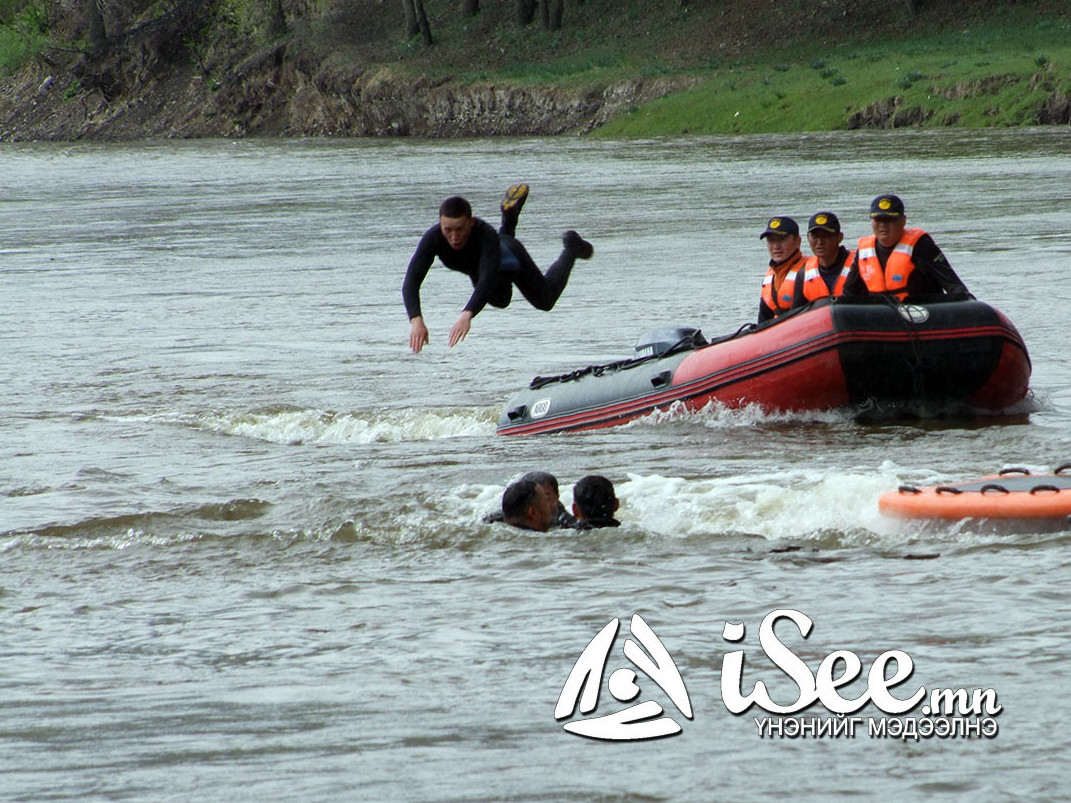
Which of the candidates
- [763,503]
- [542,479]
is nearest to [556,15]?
[763,503]

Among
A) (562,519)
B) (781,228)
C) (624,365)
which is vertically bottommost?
(562,519)

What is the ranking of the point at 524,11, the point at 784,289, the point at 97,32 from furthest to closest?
the point at 97,32 < the point at 524,11 < the point at 784,289

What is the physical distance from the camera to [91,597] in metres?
6.67

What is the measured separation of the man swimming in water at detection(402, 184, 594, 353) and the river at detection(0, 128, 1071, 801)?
96 cm

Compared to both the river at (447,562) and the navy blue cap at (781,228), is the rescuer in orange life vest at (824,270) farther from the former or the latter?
the river at (447,562)

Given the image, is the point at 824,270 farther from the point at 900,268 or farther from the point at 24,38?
the point at 24,38

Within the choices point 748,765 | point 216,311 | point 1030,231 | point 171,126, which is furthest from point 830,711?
point 171,126

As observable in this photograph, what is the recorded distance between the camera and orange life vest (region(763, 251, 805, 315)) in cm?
1049

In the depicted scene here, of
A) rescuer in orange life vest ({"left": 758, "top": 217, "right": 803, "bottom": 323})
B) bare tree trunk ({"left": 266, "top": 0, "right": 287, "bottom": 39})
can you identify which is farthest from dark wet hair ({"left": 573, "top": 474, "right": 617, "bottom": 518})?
bare tree trunk ({"left": 266, "top": 0, "right": 287, "bottom": 39})

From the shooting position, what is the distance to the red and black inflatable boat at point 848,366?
32.0 feet

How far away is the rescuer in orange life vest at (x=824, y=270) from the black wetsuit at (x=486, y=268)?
156 cm

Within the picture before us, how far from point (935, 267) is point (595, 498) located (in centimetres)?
374

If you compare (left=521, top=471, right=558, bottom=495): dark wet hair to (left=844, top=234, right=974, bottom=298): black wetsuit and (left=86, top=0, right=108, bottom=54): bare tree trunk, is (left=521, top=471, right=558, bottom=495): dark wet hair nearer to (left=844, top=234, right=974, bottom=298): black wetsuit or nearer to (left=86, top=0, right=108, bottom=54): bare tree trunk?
(left=844, top=234, right=974, bottom=298): black wetsuit

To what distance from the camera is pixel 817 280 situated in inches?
406
